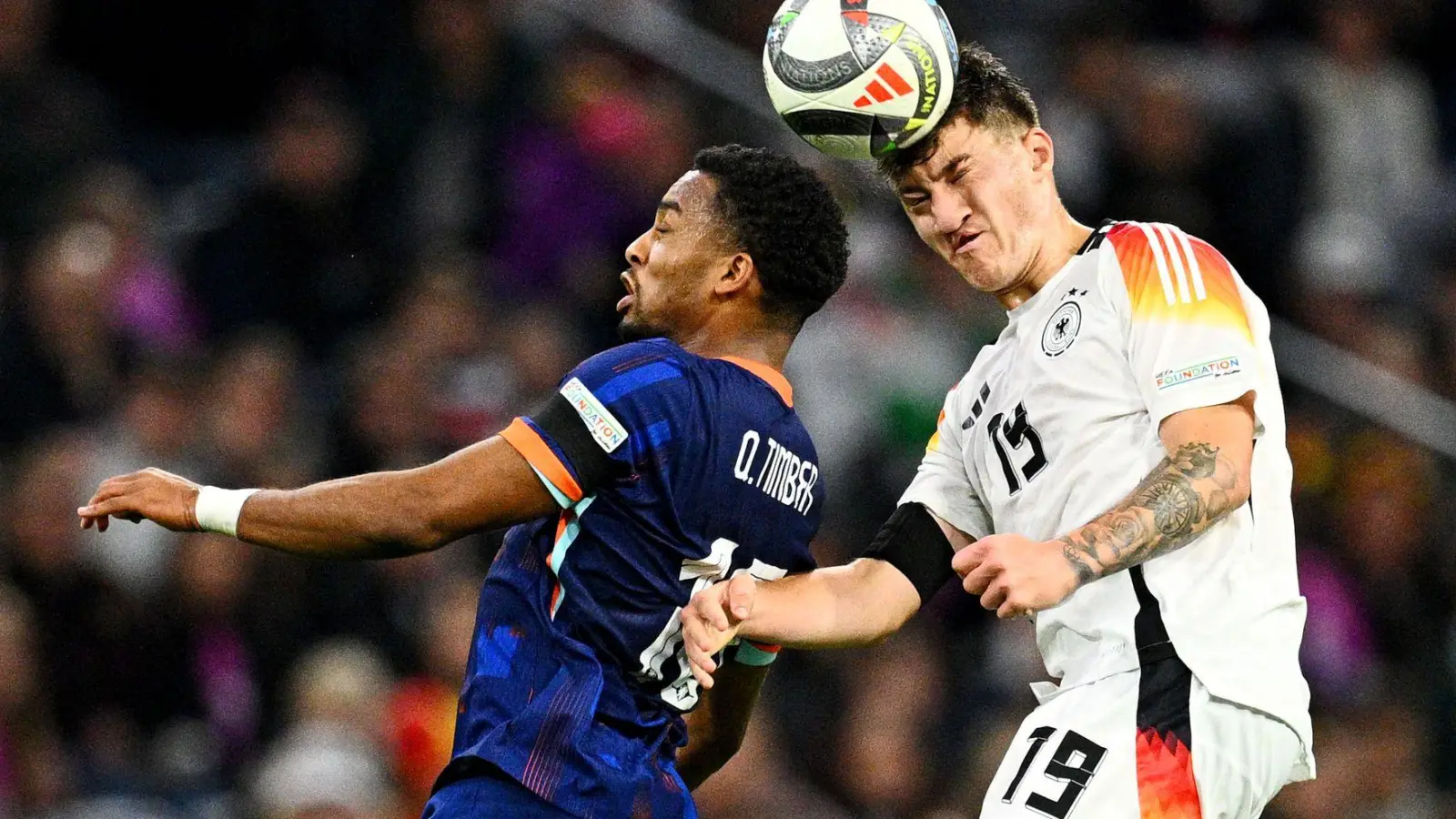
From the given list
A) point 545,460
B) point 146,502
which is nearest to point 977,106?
point 545,460

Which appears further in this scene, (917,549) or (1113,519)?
(917,549)

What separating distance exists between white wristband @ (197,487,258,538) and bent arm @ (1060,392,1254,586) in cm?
175

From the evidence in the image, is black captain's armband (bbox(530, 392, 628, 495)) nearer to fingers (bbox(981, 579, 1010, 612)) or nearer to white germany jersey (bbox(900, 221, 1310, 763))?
fingers (bbox(981, 579, 1010, 612))

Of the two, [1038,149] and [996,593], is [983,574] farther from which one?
[1038,149]

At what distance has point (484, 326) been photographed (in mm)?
8820

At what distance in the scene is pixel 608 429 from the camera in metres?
3.86

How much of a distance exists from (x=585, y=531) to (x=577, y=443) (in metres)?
0.22

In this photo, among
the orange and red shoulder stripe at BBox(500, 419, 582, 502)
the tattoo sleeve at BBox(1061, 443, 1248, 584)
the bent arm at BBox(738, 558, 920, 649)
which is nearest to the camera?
the tattoo sleeve at BBox(1061, 443, 1248, 584)

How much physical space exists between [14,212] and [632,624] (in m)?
6.13

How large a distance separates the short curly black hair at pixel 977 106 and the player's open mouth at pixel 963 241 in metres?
0.20

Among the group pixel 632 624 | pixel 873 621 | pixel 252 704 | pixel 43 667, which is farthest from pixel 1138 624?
pixel 43 667

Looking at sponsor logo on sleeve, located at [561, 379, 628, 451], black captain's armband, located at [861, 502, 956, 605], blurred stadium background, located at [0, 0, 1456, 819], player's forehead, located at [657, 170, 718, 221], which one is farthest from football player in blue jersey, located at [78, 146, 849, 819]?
blurred stadium background, located at [0, 0, 1456, 819]

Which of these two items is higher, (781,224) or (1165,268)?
(781,224)

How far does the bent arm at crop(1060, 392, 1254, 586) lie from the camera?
3.73 meters
